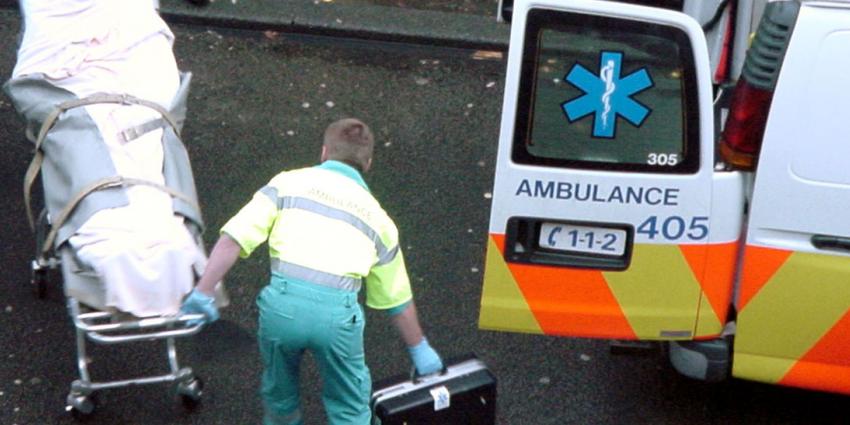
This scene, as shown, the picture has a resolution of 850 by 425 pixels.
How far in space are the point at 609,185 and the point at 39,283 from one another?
2.96m

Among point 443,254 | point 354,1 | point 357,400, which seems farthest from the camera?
point 354,1

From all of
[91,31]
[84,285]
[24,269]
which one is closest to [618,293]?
[84,285]

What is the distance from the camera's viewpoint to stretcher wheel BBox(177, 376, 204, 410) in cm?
576

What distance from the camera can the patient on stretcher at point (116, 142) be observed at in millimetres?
5270

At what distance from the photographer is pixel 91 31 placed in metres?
6.10

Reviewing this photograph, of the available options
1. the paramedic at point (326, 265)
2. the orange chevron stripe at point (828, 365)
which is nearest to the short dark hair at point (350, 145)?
the paramedic at point (326, 265)

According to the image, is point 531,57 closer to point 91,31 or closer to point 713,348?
point 713,348

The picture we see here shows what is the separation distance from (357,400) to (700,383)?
1.81 metres

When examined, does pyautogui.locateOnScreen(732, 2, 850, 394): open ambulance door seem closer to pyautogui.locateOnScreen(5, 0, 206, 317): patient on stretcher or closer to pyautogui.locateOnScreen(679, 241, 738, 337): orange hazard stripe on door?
pyautogui.locateOnScreen(679, 241, 738, 337): orange hazard stripe on door

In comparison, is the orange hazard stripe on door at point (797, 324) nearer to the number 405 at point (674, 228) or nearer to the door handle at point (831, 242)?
the door handle at point (831, 242)

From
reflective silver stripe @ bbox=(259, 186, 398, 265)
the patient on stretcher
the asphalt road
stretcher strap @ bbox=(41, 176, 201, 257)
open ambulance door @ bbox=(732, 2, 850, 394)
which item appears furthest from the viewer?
the asphalt road

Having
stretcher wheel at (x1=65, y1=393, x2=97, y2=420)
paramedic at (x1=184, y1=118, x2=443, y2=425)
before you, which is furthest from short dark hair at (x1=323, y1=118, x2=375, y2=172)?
stretcher wheel at (x1=65, y1=393, x2=97, y2=420)

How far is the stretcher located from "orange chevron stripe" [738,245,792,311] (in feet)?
6.57

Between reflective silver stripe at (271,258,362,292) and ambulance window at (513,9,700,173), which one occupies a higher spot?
ambulance window at (513,9,700,173)
